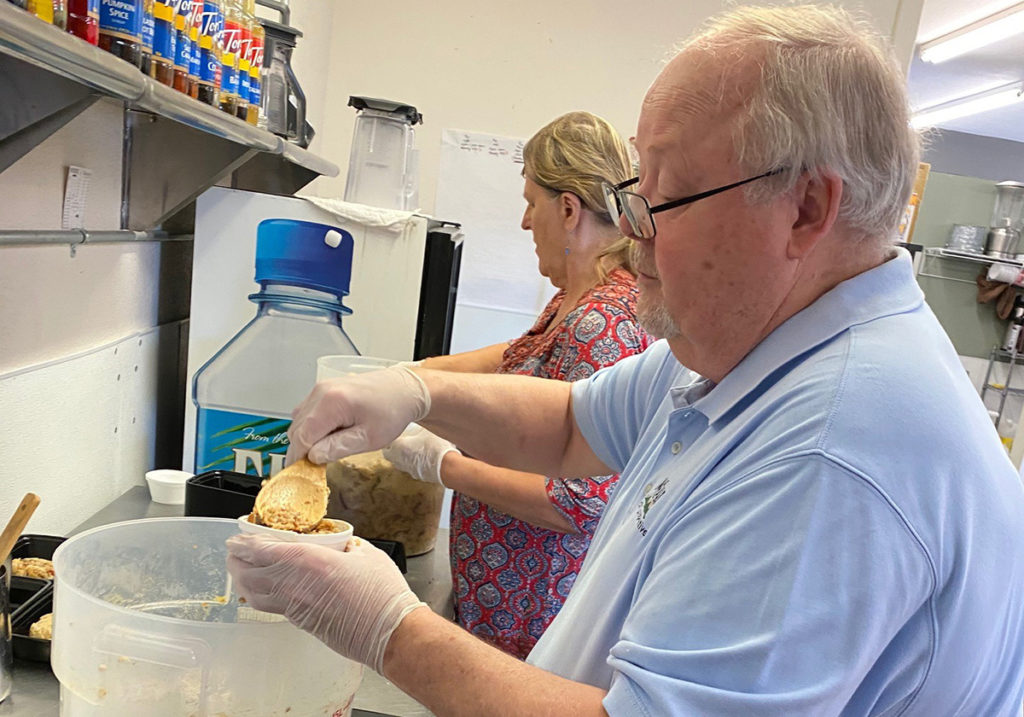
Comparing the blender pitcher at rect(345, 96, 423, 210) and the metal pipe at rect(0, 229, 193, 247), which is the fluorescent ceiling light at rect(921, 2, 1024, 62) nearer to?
the blender pitcher at rect(345, 96, 423, 210)

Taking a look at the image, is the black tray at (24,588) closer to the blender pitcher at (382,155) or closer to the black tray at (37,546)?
the black tray at (37,546)

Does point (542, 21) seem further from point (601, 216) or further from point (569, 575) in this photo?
point (569, 575)

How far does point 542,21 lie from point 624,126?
0.51m

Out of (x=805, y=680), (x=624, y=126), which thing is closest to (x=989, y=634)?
(x=805, y=680)

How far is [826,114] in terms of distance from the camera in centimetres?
72

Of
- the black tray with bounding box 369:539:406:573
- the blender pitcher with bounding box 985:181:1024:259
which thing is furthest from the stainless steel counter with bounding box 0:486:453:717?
the blender pitcher with bounding box 985:181:1024:259

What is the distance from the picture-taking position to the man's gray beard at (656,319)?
2.79 feet

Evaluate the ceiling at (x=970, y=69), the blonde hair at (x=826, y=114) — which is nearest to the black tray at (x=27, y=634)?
the blonde hair at (x=826, y=114)

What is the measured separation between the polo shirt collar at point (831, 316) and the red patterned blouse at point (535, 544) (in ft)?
2.16

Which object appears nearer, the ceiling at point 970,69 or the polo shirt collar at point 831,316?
the polo shirt collar at point 831,316

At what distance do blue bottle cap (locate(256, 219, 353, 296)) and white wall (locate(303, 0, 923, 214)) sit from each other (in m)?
1.28

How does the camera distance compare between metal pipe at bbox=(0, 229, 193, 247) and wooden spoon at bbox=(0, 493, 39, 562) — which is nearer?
wooden spoon at bbox=(0, 493, 39, 562)

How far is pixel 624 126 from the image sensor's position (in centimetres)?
307

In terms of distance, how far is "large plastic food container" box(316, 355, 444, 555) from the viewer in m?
1.60
